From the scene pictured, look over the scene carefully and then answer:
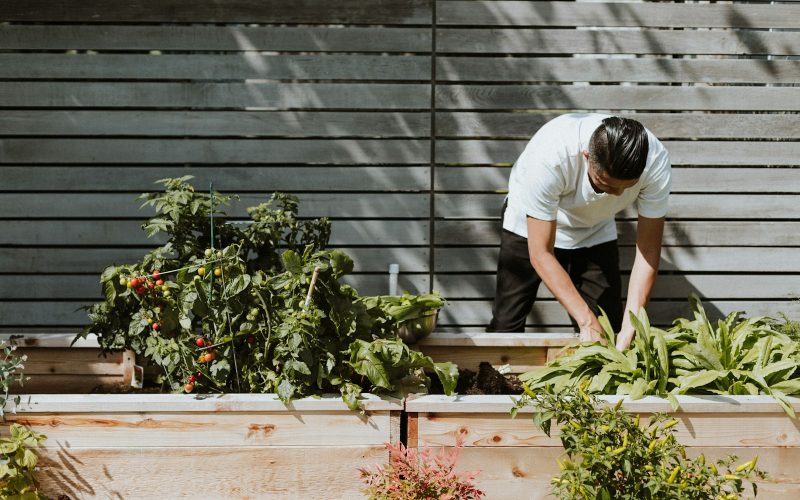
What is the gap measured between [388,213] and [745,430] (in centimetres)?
241

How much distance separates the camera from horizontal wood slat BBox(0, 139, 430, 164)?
432 centimetres

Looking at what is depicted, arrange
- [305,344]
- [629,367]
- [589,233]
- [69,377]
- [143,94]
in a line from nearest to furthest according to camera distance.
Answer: [305,344] → [629,367] → [69,377] → [589,233] → [143,94]

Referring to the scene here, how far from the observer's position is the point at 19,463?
8.38 ft

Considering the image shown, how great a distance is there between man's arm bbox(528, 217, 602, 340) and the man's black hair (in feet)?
1.49

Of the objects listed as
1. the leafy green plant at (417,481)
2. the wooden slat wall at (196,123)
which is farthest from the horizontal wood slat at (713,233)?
the leafy green plant at (417,481)

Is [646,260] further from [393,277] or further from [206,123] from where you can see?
[206,123]

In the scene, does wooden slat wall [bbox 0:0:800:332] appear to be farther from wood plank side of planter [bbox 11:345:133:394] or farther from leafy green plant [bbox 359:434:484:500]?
leafy green plant [bbox 359:434:484:500]

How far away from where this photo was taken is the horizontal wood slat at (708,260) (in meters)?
4.49

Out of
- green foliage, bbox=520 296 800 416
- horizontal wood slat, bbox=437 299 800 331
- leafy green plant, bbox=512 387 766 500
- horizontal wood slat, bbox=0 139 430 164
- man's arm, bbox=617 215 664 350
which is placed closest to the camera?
leafy green plant, bbox=512 387 766 500

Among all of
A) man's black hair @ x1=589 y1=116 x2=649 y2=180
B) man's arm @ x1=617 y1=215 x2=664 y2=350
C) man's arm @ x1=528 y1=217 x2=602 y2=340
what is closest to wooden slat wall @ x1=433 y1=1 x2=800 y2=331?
man's arm @ x1=617 y1=215 x2=664 y2=350

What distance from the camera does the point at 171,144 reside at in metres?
4.33

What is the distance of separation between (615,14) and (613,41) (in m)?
0.16

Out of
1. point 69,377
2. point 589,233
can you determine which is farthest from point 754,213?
point 69,377

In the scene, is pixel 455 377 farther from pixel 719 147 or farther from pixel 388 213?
pixel 719 147
